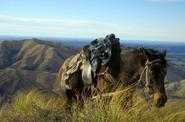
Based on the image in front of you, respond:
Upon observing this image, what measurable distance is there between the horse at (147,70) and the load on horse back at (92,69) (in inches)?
9.9

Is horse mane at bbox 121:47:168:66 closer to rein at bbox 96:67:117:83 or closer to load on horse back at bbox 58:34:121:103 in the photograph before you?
load on horse back at bbox 58:34:121:103

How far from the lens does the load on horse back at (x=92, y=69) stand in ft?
30.7

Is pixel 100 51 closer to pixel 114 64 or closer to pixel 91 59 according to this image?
pixel 91 59

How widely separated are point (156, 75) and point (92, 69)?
203 cm

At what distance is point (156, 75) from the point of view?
Answer: 326 inches

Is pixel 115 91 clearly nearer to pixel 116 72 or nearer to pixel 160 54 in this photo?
pixel 116 72

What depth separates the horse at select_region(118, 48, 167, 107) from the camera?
8.09 m

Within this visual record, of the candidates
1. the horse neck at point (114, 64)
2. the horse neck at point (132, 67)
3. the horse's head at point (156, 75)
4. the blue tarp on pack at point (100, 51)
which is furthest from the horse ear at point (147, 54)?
the blue tarp on pack at point (100, 51)

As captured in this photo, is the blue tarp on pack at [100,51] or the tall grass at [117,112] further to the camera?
the blue tarp on pack at [100,51]

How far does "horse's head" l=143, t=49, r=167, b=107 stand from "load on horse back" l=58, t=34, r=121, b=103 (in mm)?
933

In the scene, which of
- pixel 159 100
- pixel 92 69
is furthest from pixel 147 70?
pixel 92 69

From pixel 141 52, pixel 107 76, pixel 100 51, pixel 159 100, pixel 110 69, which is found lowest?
pixel 159 100

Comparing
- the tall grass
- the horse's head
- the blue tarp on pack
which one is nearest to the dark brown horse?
the horse's head

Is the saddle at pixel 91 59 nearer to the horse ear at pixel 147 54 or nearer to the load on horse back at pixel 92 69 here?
the load on horse back at pixel 92 69
